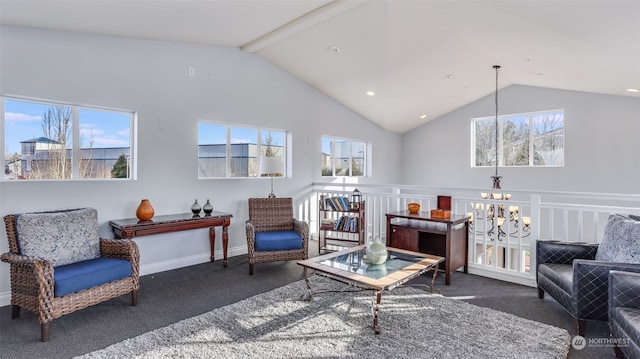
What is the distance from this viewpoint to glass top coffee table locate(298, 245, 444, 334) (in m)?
2.66

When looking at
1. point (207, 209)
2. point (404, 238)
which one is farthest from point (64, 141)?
point (404, 238)

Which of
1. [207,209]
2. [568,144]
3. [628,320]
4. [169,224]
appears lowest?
[628,320]

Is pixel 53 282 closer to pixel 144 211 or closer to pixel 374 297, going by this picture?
pixel 144 211

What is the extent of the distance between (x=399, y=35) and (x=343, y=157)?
3.11 metres

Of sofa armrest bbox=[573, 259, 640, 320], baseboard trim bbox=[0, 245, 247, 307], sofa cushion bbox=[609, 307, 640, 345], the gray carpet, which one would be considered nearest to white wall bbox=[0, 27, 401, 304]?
baseboard trim bbox=[0, 245, 247, 307]

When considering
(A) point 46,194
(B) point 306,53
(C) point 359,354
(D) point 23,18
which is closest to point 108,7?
(D) point 23,18

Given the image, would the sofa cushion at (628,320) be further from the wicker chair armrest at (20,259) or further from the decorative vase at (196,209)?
the decorative vase at (196,209)

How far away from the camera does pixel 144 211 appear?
396 cm

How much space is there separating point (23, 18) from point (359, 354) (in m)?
4.01

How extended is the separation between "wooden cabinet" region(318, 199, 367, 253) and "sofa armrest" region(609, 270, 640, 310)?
122 inches

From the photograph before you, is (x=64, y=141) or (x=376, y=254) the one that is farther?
(x=64, y=141)

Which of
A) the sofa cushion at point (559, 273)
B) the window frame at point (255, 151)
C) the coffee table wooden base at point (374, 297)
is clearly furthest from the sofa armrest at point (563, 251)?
the window frame at point (255, 151)

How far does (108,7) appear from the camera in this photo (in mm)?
3127

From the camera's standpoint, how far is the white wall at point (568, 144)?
19.4ft
